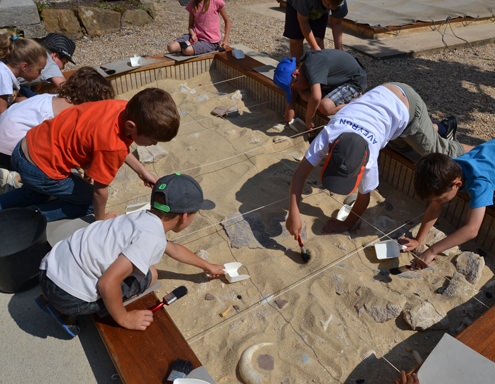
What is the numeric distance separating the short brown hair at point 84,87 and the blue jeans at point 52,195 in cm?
47

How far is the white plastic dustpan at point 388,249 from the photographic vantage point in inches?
97.3

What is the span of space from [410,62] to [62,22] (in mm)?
5243

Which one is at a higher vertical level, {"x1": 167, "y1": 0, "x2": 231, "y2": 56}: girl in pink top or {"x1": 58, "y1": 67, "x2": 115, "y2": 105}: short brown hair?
{"x1": 58, "y1": 67, "x2": 115, "y2": 105}: short brown hair

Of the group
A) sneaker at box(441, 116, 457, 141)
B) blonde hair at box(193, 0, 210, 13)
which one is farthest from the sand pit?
blonde hair at box(193, 0, 210, 13)

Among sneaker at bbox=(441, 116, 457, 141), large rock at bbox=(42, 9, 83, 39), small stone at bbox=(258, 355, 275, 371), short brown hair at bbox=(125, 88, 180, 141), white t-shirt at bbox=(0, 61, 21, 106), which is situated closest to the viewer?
Answer: small stone at bbox=(258, 355, 275, 371)

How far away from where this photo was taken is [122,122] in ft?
7.25

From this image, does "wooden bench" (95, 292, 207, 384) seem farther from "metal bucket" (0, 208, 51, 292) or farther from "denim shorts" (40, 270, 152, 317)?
"metal bucket" (0, 208, 51, 292)

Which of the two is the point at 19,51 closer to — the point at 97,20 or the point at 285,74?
the point at 285,74

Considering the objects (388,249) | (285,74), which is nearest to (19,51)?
(285,74)

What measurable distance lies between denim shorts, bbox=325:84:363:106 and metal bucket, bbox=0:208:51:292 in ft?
7.75

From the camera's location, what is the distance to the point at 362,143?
2.29 meters

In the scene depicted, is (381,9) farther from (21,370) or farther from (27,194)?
(21,370)

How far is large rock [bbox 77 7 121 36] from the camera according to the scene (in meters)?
6.73

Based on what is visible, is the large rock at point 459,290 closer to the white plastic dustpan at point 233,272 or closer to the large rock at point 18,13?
the white plastic dustpan at point 233,272
